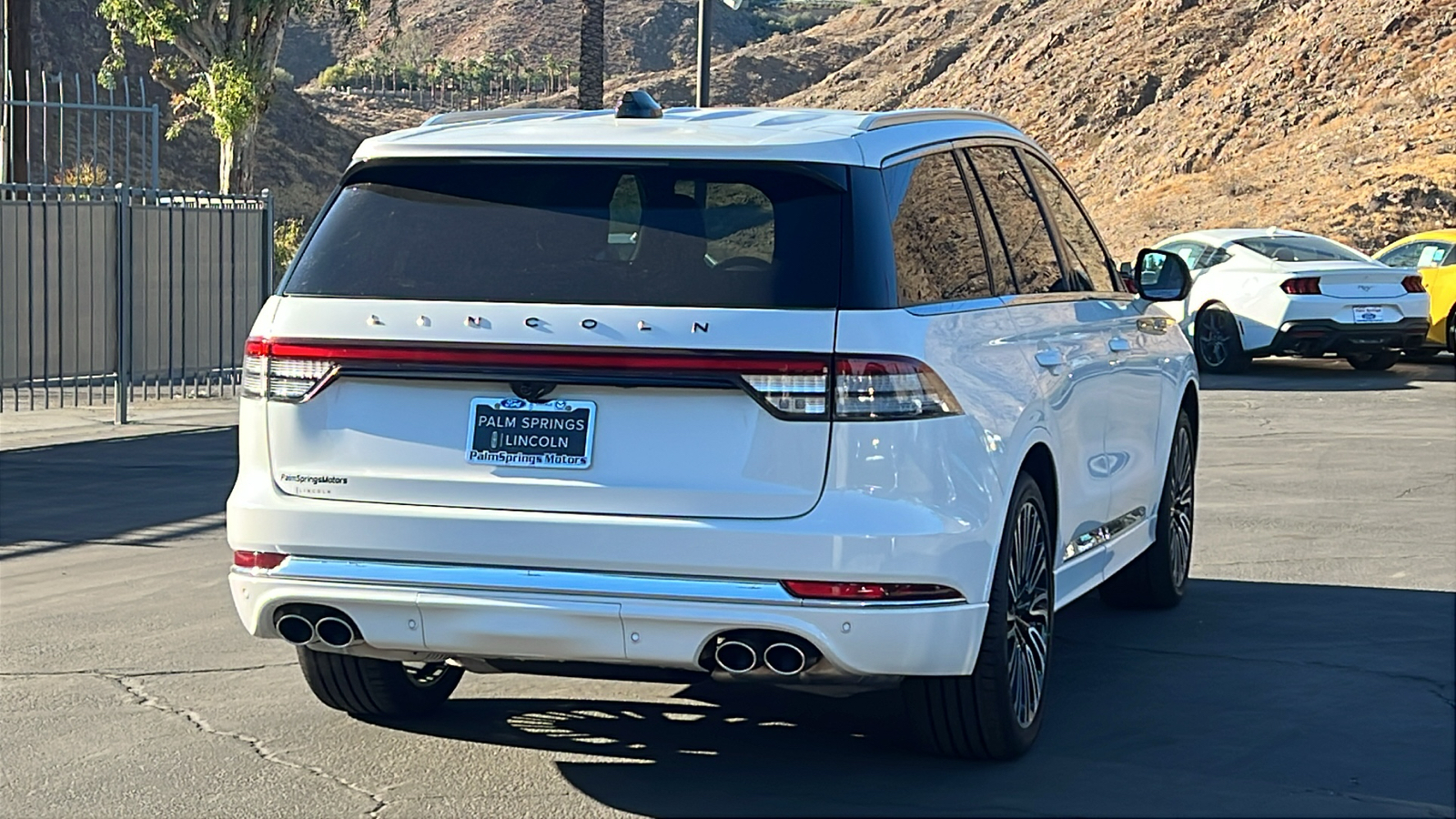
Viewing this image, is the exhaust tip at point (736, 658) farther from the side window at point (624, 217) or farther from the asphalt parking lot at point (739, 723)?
the side window at point (624, 217)

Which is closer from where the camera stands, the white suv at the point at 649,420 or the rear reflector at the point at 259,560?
the white suv at the point at 649,420

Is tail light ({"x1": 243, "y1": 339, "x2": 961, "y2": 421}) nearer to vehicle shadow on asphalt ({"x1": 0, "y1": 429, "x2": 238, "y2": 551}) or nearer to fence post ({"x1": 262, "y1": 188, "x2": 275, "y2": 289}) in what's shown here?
vehicle shadow on asphalt ({"x1": 0, "y1": 429, "x2": 238, "y2": 551})

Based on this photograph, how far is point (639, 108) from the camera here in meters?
6.19

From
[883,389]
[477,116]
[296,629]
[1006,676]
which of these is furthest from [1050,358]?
[296,629]

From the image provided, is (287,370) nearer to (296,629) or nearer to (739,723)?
(296,629)

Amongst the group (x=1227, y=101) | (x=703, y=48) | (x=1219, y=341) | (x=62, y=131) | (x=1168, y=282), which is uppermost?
(x=1227, y=101)

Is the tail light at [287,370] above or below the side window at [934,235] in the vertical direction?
below

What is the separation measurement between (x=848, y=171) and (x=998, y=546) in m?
1.12

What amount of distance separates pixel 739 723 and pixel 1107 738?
1.17m

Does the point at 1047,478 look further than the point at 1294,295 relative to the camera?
No

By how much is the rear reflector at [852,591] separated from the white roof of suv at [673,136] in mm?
1163

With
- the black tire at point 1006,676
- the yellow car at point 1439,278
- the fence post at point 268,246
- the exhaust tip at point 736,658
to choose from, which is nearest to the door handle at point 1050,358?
the black tire at point 1006,676

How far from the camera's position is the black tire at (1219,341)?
21703mm

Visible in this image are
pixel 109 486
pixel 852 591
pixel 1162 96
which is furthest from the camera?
pixel 1162 96
